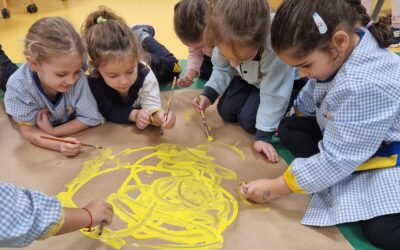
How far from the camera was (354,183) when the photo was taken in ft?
2.91

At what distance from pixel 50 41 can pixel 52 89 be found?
0.55 ft

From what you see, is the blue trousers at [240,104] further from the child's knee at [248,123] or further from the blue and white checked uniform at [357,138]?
the blue and white checked uniform at [357,138]

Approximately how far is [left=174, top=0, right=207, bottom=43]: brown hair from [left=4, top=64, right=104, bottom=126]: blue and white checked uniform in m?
0.37

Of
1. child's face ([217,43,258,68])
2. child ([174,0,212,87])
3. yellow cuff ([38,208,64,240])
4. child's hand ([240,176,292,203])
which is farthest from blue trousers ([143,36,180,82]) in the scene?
yellow cuff ([38,208,64,240])

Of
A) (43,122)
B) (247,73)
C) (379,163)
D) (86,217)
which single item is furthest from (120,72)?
(379,163)

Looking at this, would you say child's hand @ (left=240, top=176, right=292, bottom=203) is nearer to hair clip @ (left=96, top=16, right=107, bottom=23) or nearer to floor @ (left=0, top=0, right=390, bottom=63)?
hair clip @ (left=96, top=16, right=107, bottom=23)

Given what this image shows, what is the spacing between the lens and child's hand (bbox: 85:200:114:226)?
0.76 m

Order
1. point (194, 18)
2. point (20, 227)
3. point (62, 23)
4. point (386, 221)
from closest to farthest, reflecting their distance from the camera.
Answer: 1. point (20, 227)
2. point (386, 221)
3. point (62, 23)
4. point (194, 18)

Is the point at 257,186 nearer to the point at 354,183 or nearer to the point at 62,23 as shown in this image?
the point at 354,183

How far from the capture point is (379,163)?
0.85 meters

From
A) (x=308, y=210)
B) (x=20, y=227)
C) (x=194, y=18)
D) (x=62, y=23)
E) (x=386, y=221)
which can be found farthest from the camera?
(x=194, y=18)

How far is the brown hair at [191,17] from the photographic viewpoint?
1.26 m

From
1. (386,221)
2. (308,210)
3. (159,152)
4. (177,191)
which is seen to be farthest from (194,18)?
(386,221)

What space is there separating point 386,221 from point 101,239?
2.05 feet
